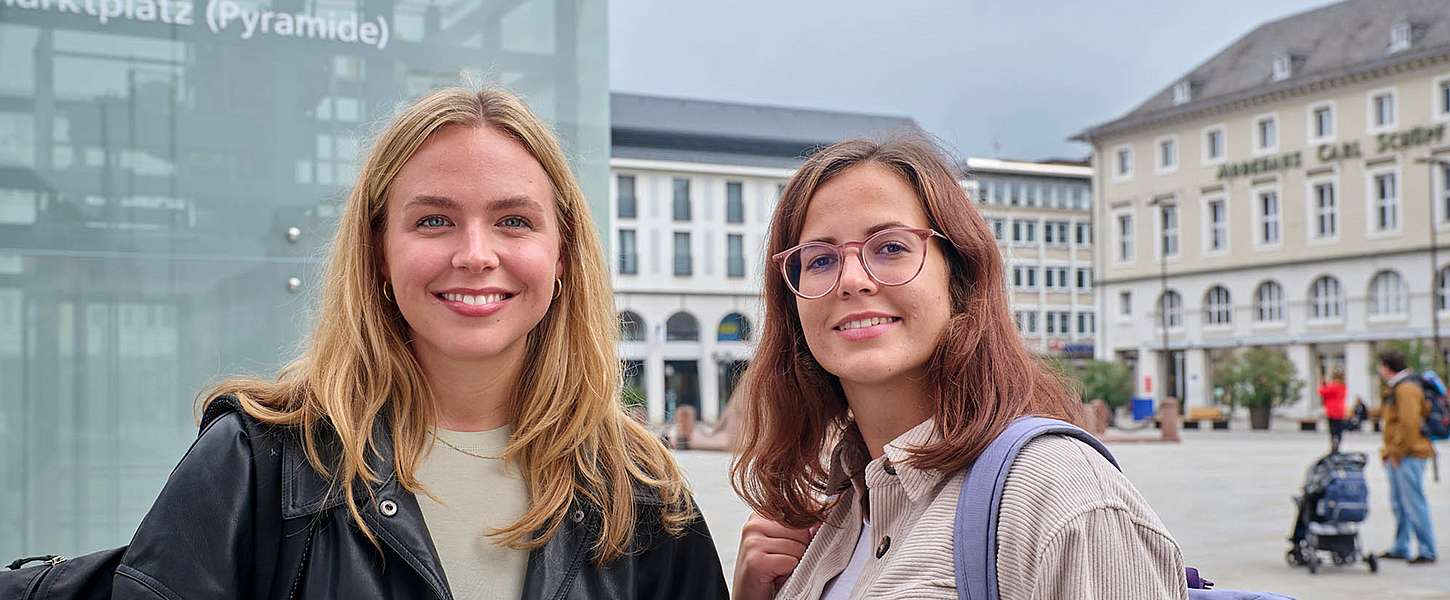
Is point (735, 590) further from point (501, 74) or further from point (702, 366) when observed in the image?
point (702, 366)

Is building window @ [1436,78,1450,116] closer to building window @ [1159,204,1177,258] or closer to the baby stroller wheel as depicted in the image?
building window @ [1159,204,1177,258]

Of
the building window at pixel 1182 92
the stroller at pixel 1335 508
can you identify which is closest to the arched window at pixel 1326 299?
the building window at pixel 1182 92

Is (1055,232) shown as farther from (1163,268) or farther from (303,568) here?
(303,568)

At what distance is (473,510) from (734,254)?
6657cm

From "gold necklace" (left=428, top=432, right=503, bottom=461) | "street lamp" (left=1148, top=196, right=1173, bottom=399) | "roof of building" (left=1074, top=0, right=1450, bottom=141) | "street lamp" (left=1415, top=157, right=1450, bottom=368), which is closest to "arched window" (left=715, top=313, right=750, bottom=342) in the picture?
"roof of building" (left=1074, top=0, right=1450, bottom=141)

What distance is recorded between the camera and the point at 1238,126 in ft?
201

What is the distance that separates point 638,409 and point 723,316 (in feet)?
214

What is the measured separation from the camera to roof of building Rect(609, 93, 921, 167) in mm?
68188

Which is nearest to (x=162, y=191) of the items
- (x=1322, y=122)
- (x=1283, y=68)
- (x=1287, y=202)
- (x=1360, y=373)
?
(x=1360, y=373)

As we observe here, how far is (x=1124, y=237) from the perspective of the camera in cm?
6719

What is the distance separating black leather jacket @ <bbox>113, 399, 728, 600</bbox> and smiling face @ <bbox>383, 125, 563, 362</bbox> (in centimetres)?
24

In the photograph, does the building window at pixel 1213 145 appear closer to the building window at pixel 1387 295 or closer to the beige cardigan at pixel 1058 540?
the building window at pixel 1387 295

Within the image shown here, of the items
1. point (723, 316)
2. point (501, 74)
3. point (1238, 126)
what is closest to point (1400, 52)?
point (1238, 126)

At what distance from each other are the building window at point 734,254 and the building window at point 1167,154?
2004 cm
